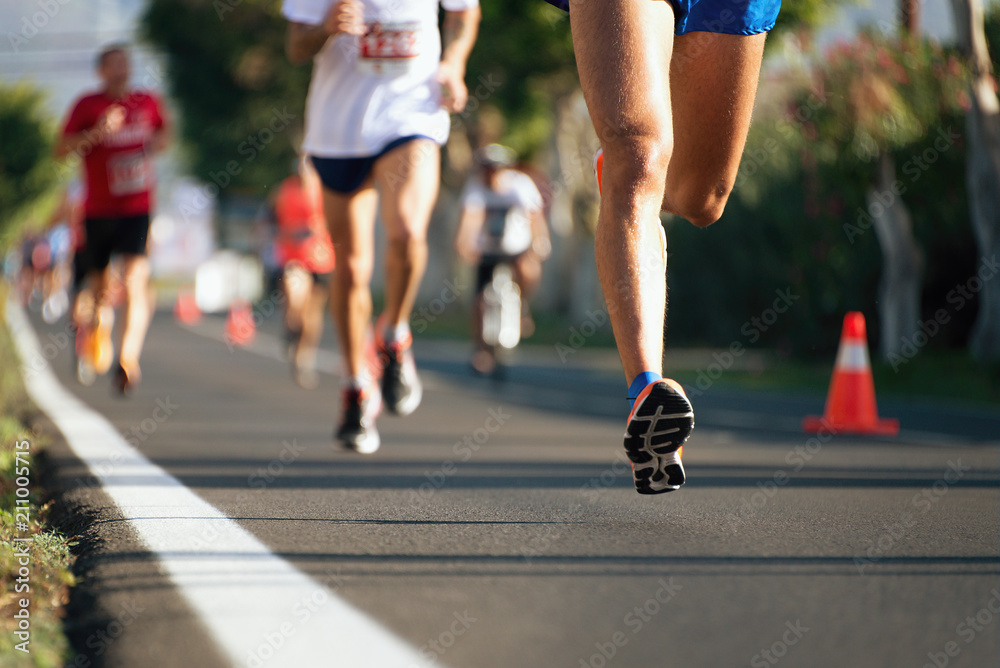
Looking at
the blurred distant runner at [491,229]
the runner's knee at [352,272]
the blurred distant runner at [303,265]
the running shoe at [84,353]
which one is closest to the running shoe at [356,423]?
the runner's knee at [352,272]

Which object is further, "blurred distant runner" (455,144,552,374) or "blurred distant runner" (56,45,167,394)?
"blurred distant runner" (455,144,552,374)

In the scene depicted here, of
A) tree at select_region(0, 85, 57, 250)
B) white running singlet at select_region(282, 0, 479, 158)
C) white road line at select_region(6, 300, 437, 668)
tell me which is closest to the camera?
white road line at select_region(6, 300, 437, 668)

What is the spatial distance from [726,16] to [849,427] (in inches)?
175

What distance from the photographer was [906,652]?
2.13 meters

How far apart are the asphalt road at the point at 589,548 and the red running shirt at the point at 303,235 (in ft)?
19.9

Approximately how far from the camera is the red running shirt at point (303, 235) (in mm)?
12461

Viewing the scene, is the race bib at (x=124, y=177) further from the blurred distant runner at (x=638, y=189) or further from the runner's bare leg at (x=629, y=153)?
the runner's bare leg at (x=629, y=153)

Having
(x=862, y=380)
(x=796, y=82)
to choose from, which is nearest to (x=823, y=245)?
(x=796, y=82)

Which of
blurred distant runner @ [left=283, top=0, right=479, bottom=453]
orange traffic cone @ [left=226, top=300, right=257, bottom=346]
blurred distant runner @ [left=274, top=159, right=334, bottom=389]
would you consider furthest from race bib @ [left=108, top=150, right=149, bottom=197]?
orange traffic cone @ [left=226, top=300, right=257, bottom=346]

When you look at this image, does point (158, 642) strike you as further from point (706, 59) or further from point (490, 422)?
point (490, 422)

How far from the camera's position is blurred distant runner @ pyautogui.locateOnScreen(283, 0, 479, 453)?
5.34m

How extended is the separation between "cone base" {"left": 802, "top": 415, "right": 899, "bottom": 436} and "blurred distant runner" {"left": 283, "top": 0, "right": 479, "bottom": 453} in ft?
9.96

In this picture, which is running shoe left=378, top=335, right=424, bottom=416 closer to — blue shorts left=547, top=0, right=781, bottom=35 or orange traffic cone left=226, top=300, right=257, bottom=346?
blue shorts left=547, top=0, right=781, bottom=35

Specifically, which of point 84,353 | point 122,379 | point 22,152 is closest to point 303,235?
point 84,353
